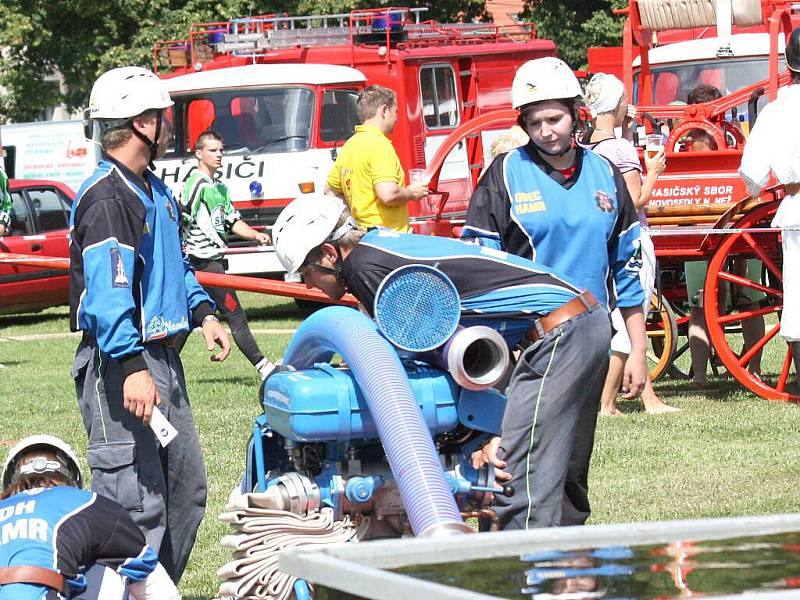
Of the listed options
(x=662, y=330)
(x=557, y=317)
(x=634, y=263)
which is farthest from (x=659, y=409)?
(x=557, y=317)

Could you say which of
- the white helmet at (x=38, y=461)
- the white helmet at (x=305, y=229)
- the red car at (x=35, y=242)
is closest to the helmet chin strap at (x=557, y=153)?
the white helmet at (x=305, y=229)

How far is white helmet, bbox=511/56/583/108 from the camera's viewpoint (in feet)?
16.2

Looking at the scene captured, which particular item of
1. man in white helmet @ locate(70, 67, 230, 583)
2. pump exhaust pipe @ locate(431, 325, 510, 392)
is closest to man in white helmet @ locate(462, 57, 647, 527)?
pump exhaust pipe @ locate(431, 325, 510, 392)

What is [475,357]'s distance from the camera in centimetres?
427

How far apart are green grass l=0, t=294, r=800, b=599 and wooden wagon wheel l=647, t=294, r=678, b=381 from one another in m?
0.16

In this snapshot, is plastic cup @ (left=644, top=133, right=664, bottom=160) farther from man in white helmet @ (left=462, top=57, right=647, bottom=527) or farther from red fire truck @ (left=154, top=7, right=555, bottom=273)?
red fire truck @ (left=154, top=7, right=555, bottom=273)

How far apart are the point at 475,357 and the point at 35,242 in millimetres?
13783

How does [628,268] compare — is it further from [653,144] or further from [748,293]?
[748,293]

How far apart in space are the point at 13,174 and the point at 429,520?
23603 millimetres

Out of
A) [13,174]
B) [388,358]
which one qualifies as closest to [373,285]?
[388,358]

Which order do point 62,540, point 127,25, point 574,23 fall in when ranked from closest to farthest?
point 62,540, point 574,23, point 127,25

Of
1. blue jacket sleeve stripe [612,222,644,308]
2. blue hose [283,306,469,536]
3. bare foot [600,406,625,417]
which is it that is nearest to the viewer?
blue hose [283,306,469,536]

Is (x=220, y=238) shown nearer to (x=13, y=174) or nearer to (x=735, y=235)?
(x=735, y=235)

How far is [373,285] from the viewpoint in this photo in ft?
13.9
